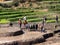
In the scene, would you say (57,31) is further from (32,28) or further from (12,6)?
(12,6)

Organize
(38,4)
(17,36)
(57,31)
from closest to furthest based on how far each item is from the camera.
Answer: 1. (17,36)
2. (57,31)
3. (38,4)

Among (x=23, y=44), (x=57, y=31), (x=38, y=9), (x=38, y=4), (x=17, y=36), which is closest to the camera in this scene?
(x=23, y=44)

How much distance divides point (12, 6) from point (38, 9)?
7611mm

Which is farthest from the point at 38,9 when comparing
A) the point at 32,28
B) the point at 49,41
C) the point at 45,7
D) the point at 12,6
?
the point at 49,41

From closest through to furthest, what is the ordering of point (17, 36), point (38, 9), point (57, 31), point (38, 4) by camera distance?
point (17, 36) → point (57, 31) → point (38, 9) → point (38, 4)

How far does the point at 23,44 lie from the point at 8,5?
139ft

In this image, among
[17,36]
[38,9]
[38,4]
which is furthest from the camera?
[38,4]

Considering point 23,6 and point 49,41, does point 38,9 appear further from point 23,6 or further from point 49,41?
point 49,41

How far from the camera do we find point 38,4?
69000 millimetres

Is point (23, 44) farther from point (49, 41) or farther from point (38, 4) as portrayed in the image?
point (38, 4)

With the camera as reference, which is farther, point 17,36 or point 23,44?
point 17,36

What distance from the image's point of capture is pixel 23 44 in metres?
25.7

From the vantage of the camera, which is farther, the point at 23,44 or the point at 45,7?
the point at 45,7

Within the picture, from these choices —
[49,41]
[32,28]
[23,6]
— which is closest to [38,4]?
[23,6]
